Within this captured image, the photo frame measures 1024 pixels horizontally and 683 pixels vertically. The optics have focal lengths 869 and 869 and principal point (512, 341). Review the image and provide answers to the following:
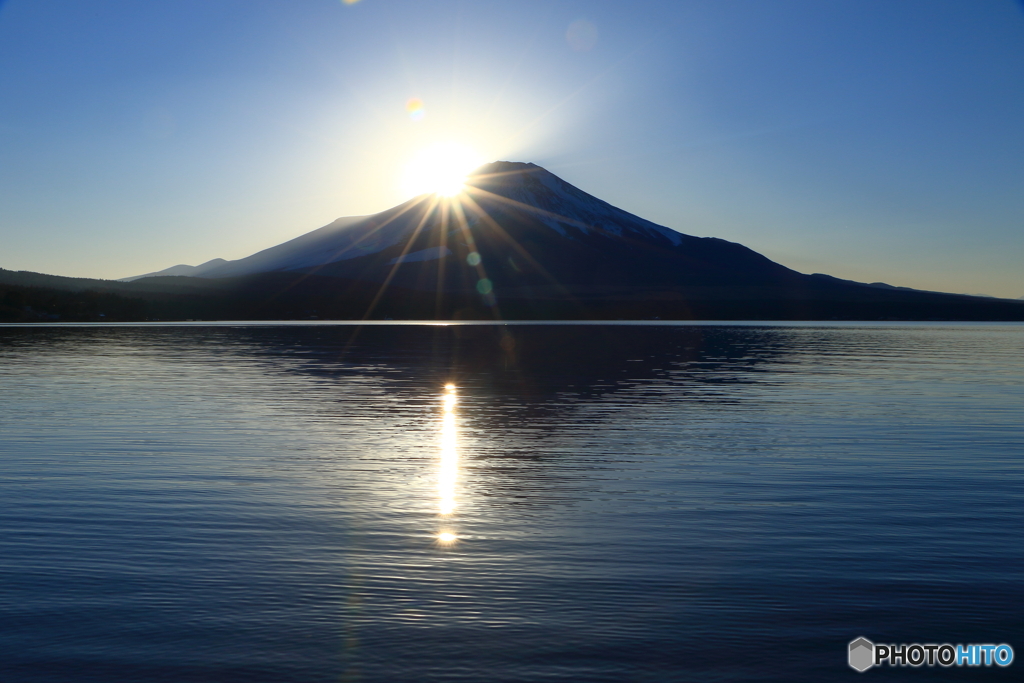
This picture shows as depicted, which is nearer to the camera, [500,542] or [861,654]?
[861,654]

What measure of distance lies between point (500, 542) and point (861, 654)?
18.3 ft

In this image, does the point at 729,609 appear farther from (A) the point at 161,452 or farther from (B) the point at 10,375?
(B) the point at 10,375

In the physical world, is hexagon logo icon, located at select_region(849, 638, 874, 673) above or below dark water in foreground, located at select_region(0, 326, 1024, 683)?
below

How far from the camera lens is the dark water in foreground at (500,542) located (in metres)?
8.88

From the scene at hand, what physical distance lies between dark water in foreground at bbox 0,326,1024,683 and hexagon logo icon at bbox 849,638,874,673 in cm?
20

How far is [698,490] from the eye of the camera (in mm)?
16844

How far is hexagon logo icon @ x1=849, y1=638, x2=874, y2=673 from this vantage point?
28.4 feet

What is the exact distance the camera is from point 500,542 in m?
13.0

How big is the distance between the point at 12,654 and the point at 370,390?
2956cm

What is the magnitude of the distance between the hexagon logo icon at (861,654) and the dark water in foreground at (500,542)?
7.9 inches

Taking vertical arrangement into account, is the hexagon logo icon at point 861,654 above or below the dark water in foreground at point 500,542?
below

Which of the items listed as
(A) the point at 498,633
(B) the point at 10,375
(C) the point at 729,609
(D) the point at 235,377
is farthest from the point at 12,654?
(B) the point at 10,375

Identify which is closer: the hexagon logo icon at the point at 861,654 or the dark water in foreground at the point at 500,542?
the hexagon logo icon at the point at 861,654

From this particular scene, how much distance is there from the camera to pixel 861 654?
29.1 feet
